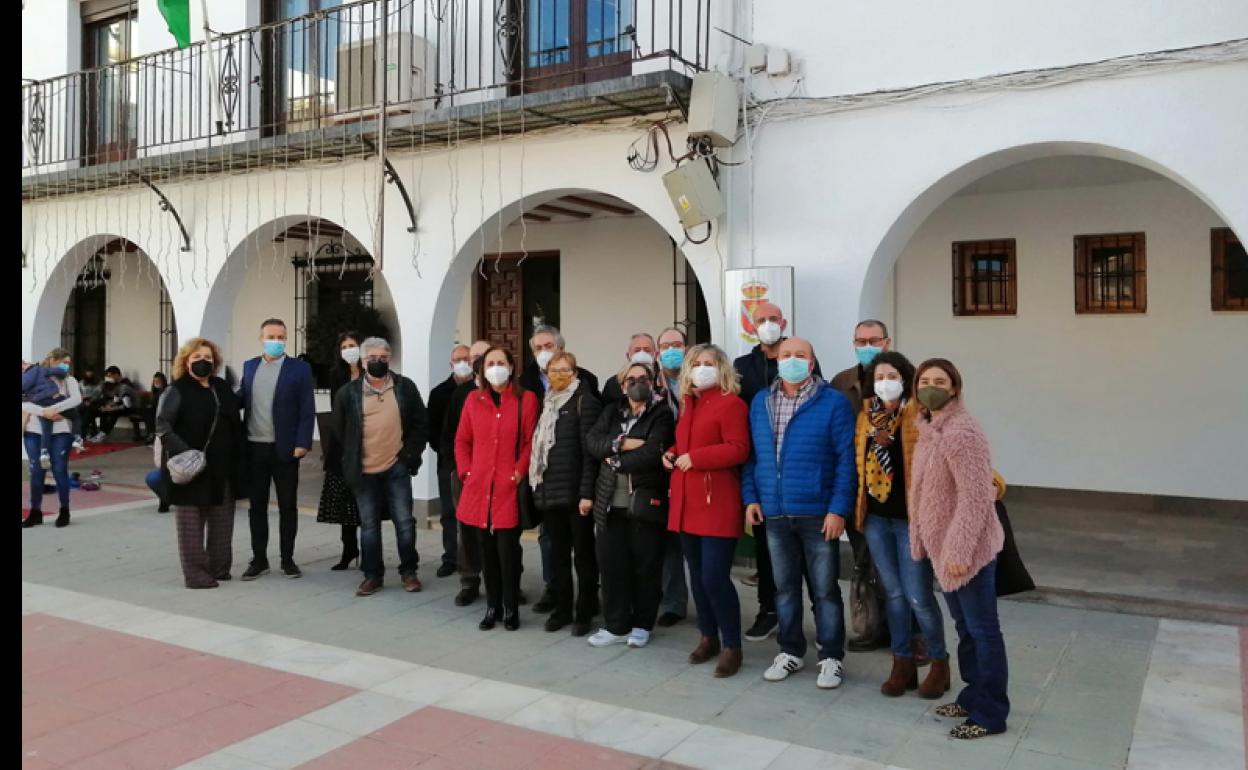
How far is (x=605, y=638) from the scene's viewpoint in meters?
5.74

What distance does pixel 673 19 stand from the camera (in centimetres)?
812

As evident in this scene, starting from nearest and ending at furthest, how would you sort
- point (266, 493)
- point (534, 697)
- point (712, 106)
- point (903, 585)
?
point (903, 585) → point (534, 697) → point (712, 106) → point (266, 493)

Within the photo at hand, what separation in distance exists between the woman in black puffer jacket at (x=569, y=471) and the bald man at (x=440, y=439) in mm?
1653

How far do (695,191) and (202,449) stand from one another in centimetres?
415

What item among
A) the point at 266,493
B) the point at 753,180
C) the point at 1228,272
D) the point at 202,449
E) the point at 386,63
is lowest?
the point at 266,493

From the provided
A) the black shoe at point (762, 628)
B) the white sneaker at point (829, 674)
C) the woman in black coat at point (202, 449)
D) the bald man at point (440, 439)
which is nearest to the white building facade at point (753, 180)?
the bald man at point (440, 439)

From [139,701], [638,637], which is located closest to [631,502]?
[638,637]

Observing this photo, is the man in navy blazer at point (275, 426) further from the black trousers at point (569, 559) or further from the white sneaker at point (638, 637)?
the white sneaker at point (638, 637)

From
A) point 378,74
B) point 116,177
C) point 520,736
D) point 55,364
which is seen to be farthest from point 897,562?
point 116,177

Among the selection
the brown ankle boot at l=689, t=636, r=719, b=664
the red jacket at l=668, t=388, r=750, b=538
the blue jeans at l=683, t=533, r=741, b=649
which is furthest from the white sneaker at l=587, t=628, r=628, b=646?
the red jacket at l=668, t=388, r=750, b=538

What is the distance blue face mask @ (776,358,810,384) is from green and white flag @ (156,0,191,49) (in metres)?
8.15

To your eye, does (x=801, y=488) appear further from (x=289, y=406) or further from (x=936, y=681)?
(x=289, y=406)

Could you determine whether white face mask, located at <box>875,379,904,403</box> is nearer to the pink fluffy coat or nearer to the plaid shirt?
the pink fluffy coat

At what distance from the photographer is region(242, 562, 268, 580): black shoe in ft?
24.5
